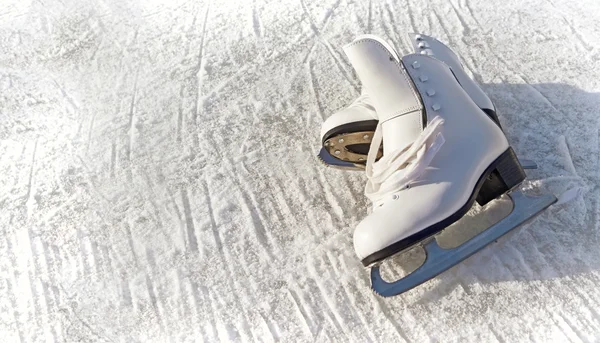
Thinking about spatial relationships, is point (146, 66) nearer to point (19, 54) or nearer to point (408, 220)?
point (19, 54)

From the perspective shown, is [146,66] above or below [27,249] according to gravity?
above

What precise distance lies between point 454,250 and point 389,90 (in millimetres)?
455

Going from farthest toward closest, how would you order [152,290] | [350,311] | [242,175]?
[242,175] → [152,290] → [350,311]

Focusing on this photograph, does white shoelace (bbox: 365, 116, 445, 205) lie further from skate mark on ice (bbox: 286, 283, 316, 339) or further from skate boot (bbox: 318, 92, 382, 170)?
skate mark on ice (bbox: 286, 283, 316, 339)

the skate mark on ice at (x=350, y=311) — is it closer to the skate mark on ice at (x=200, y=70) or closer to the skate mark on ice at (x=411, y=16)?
the skate mark on ice at (x=200, y=70)

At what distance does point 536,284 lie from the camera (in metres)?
1.51

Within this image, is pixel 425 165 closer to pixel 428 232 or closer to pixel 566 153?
pixel 428 232

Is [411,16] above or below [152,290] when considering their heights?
above

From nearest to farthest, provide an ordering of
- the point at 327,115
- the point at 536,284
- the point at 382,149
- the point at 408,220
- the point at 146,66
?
1. the point at 408,220
2. the point at 536,284
3. the point at 382,149
4. the point at 327,115
5. the point at 146,66

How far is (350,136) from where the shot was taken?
164 cm

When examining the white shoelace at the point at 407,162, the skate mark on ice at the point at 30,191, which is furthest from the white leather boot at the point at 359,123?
the skate mark on ice at the point at 30,191

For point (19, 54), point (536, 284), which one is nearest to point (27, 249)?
point (19, 54)

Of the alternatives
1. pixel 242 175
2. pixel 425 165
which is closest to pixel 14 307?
pixel 242 175

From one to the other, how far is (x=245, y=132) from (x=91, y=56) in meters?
0.78
